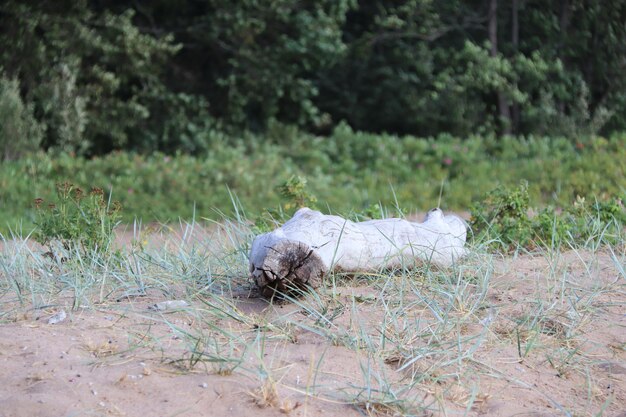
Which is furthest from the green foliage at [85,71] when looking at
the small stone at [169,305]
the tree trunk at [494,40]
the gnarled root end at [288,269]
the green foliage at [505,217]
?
the gnarled root end at [288,269]

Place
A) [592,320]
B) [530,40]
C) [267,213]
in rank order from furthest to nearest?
[530,40], [267,213], [592,320]

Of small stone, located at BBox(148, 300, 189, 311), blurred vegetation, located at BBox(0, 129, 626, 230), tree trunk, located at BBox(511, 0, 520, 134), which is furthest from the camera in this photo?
tree trunk, located at BBox(511, 0, 520, 134)

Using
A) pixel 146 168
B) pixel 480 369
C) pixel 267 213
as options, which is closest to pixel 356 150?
pixel 146 168

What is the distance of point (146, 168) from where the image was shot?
9.45 meters

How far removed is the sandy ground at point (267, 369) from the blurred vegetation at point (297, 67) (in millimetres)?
7958

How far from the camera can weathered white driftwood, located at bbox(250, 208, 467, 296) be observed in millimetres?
3424

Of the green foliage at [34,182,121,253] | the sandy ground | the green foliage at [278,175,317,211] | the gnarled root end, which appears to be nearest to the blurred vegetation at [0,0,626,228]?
the green foliage at [278,175,317,211]

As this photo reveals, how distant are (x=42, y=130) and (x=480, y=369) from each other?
28.3ft

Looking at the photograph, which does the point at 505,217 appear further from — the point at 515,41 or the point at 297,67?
the point at 515,41

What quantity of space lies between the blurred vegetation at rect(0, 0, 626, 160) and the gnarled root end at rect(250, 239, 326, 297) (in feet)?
25.5

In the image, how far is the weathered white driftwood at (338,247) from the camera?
342 centimetres

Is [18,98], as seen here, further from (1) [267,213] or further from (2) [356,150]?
(1) [267,213]

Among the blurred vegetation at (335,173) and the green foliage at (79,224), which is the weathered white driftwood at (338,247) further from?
the blurred vegetation at (335,173)

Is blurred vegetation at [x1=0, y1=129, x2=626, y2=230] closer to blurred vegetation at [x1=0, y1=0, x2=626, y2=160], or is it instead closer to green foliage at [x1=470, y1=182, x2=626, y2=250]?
blurred vegetation at [x1=0, y1=0, x2=626, y2=160]
